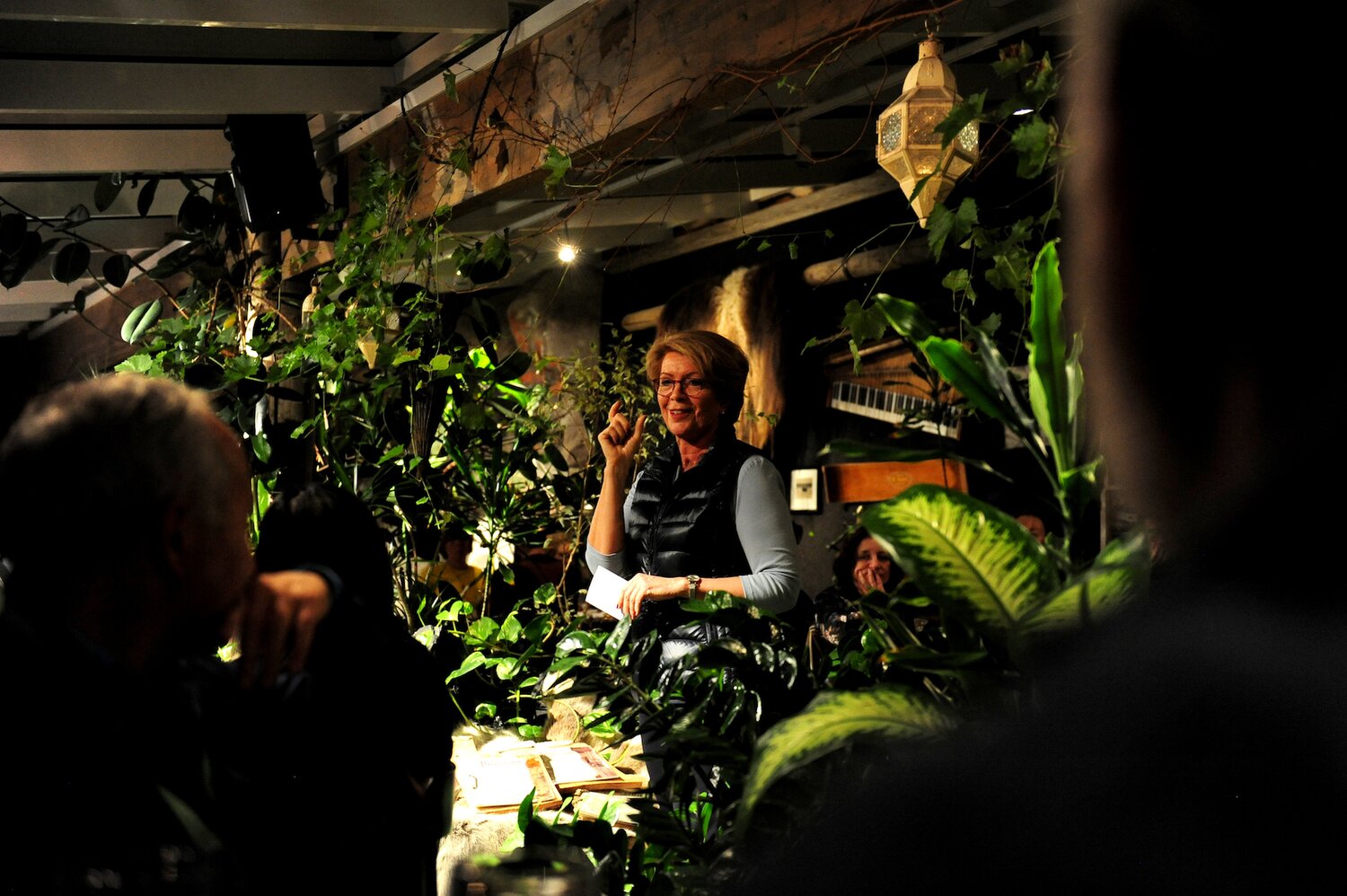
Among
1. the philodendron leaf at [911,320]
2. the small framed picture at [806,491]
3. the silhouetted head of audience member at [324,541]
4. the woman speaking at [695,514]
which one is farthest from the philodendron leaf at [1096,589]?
the small framed picture at [806,491]

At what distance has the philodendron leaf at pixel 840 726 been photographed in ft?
3.03

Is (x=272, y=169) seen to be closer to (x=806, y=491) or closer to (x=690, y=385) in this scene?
(x=690, y=385)

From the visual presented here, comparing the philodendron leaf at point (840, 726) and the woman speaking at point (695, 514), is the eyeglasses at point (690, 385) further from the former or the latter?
the philodendron leaf at point (840, 726)

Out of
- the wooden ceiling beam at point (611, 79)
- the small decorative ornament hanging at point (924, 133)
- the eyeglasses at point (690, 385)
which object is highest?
the wooden ceiling beam at point (611, 79)

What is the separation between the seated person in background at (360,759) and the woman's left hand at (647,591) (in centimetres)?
119

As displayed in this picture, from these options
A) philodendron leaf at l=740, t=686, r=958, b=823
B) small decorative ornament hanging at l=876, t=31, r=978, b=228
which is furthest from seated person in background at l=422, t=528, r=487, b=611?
philodendron leaf at l=740, t=686, r=958, b=823

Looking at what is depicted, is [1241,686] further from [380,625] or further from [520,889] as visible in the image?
[380,625]

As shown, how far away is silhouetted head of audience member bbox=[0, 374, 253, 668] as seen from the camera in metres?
1.00

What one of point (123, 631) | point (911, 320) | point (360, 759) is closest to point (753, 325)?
point (911, 320)

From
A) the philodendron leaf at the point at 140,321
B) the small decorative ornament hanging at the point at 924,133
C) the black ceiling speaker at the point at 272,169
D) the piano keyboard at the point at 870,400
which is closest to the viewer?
the small decorative ornament hanging at the point at 924,133

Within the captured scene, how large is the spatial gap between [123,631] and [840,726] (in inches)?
25.2

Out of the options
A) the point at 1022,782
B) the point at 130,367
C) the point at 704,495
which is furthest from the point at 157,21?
the point at 1022,782

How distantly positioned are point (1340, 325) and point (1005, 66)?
1.71 metres

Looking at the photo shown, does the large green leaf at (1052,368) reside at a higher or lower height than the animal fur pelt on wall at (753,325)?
lower
